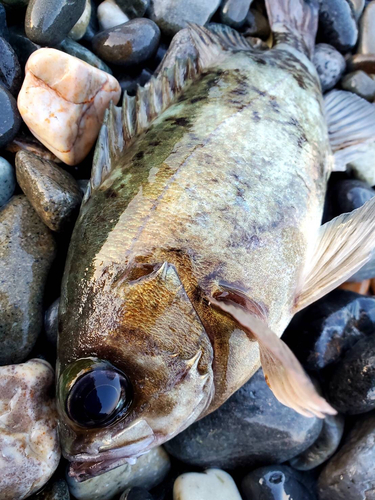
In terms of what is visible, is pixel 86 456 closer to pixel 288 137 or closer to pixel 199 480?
pixel 199 480

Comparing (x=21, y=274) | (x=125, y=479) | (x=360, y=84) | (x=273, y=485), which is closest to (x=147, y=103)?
(x=21, y=274)

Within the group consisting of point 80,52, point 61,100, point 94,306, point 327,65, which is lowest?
point 94,306

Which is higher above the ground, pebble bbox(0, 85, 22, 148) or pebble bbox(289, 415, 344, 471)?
pebble bbox(0, 85, 22, 148)

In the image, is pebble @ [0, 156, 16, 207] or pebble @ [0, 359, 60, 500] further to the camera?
pebble @ [0, 156, 16, 207]

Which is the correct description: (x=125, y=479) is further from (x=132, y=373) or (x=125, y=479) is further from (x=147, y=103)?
(x=147, y=103)

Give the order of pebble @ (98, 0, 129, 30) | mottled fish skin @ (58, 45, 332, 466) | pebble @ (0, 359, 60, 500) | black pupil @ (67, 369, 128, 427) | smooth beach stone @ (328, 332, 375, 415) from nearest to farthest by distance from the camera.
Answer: black pupil @ (67, 369, 128, 427) → mottled fish skin @ (58, 45, 332, 466) → pebble @ (0, 359, 60, 500) → smooth beach stone @ (328, 332, 375, 415) → pebble @ (98, 0, 129, 30)

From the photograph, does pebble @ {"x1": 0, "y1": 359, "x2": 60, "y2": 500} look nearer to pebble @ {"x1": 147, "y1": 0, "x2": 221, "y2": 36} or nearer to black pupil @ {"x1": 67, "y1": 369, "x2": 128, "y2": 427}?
black pupil @ {"x1": 67, "y1": 369, "x2": 128, "y2": 427}

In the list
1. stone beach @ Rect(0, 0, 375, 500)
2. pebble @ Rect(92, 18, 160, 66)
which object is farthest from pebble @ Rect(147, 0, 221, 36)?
pebble @ Rect(92, 18, 160, 66)

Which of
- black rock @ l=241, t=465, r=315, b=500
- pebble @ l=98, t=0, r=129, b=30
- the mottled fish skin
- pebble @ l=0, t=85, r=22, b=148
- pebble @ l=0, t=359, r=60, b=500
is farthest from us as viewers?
pebble @ l=98, t=0, r=129, b=30
